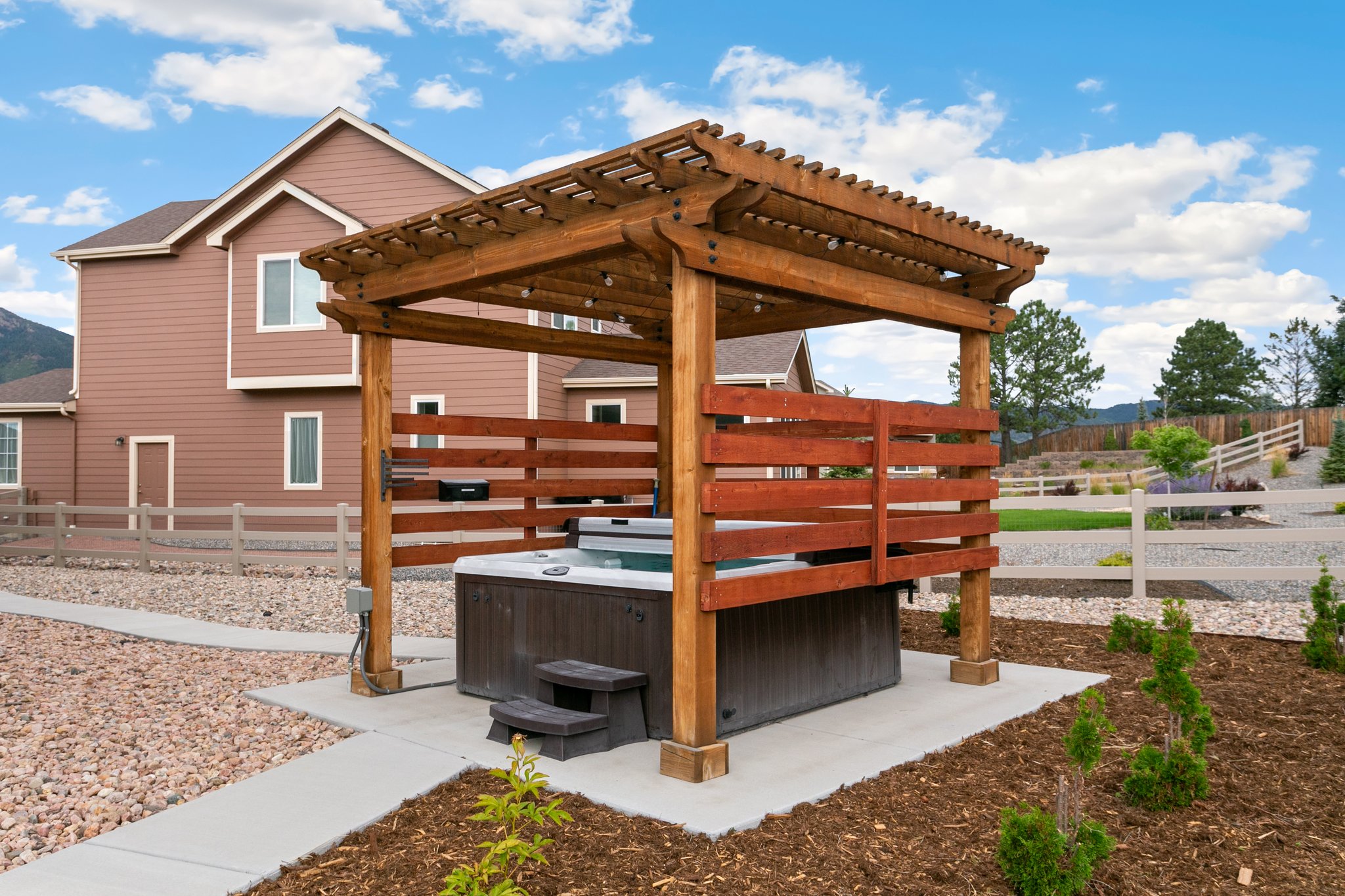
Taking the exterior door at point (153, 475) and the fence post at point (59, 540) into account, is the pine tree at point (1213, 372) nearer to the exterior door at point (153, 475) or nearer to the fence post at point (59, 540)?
the exterior door at point (153, 475)

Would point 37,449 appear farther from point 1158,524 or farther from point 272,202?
point 1158,524

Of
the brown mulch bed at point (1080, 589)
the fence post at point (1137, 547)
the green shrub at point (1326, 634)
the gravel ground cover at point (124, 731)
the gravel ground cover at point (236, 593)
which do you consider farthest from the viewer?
the brown mulch bed at point (1080, 589)

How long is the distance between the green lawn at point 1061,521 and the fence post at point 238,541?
1149 cm

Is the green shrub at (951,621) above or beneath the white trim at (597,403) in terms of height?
beneath

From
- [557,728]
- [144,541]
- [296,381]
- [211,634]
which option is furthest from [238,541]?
[557,728]

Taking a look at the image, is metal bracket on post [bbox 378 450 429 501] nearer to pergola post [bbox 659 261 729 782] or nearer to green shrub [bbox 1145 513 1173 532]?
pergola post [bbox 659 261 729 782]

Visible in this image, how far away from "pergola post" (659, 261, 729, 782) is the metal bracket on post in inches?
91.8

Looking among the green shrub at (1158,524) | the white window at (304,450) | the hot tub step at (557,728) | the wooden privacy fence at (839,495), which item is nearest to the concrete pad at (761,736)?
the hot tub step at (557,728)

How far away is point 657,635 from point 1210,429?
3509 cm

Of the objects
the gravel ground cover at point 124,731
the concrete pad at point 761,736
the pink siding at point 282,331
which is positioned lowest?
the gravel ground cover at point 124,731

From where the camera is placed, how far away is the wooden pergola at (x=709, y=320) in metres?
3.78

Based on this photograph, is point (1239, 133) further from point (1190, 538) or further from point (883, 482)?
point (883, 482)

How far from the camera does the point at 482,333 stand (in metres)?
6.04

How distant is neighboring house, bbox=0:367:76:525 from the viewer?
17516 mm
